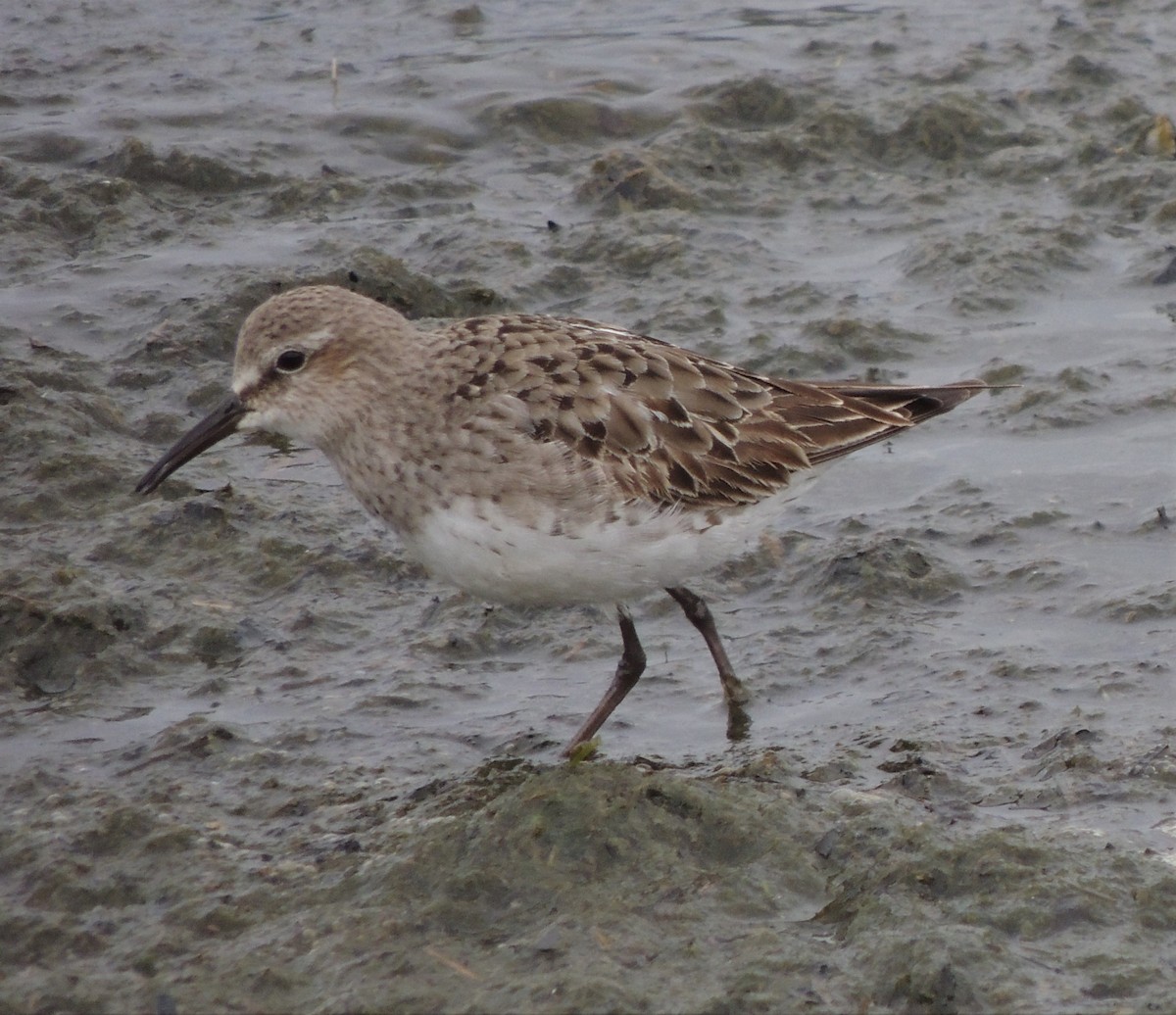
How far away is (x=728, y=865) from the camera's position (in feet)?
18.5

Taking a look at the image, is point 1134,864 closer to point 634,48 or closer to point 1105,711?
point 1105,711

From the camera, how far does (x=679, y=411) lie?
6590 mm

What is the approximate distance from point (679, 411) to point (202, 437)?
1.79 m

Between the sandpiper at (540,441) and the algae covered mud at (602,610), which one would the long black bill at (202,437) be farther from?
the algae covered mud at (602,610)

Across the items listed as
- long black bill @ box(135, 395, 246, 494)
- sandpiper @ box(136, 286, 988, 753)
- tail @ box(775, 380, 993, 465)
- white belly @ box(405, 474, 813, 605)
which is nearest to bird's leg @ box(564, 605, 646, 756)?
sandpiper @ box(136, 286, 988, 753)

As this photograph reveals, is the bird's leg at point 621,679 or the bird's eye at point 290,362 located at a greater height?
the bird's eye at point 290,362

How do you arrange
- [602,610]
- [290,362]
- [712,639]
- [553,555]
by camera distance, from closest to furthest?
[553,555], [290,362], [602,610], [712,639]

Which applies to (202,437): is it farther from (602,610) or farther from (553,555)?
(602,610)

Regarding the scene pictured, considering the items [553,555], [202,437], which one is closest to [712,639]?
[553,555]

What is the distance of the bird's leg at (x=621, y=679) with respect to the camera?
647cm

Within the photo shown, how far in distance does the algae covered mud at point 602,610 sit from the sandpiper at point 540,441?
72 centimetres

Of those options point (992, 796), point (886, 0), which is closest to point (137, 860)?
point (992, 796)

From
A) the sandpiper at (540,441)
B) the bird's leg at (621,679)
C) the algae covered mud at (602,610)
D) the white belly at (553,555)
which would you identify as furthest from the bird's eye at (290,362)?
the bird's leg at (621,679)

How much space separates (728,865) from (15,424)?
4.25m
